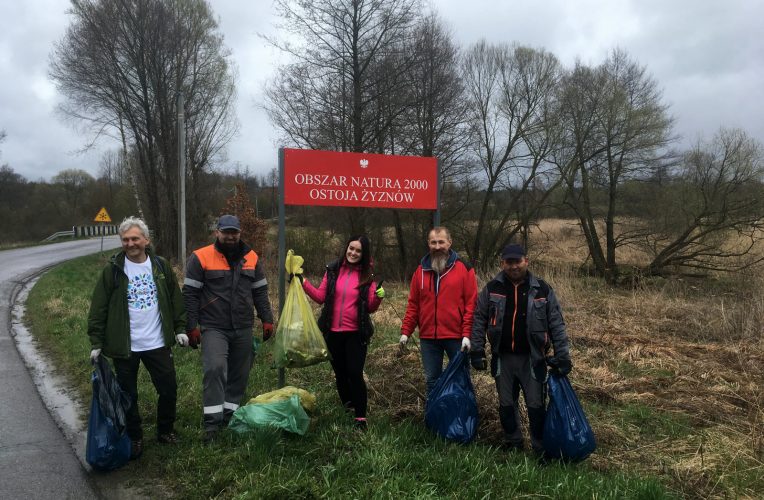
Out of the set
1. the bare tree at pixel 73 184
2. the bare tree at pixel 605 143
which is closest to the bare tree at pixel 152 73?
the bare tree at pixel 605 143

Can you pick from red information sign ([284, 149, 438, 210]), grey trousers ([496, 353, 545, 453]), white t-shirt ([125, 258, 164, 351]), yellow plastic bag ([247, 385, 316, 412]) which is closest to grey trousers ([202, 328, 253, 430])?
yellow plastic bag ([247, 385, 316, 412])

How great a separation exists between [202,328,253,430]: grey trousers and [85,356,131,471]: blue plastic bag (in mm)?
593

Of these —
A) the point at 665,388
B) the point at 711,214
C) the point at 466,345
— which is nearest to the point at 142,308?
the point at 466,345

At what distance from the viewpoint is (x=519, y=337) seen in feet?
12.6

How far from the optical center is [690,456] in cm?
399

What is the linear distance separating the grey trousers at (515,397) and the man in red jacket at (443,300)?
0.39 meters

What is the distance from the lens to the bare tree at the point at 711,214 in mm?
15641

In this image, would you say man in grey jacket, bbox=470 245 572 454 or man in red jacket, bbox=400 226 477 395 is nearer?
man in grey jacket, bbox=470 245 572 454

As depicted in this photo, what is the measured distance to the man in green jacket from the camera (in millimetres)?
3775

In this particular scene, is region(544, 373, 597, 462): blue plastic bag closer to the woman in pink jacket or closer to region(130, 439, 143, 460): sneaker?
the woman in pink jacket

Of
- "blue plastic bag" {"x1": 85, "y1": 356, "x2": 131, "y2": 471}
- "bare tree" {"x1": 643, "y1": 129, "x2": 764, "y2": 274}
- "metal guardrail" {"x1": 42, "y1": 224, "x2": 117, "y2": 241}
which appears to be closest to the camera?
"blue plastic bag" {"x1": 85, "y1": 356, "x2": 131, "y2": 471}

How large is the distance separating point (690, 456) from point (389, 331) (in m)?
5.15

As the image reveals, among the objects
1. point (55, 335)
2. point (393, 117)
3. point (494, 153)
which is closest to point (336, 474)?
point (55, 335)

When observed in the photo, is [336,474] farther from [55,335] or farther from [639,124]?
[639,124]
